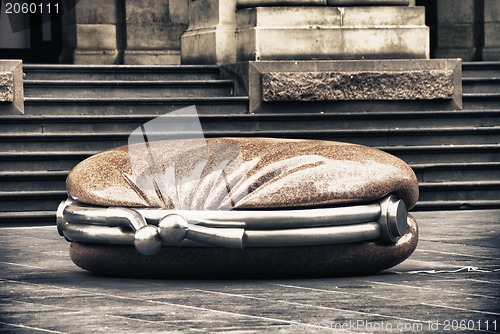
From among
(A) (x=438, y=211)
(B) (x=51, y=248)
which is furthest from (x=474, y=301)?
(A) (x=438, y=211)

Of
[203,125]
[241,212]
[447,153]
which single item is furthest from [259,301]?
[447,153]

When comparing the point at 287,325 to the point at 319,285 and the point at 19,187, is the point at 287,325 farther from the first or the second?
the point at 19,187

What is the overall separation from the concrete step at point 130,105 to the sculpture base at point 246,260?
207 inches

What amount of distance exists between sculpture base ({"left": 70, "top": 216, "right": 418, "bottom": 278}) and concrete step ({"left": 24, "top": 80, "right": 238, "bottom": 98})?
5.60 m

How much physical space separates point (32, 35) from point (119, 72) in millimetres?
5283

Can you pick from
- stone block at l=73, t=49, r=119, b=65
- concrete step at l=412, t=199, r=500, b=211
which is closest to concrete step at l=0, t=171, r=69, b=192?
concrete step at l=412, t=199, r=500, b=211

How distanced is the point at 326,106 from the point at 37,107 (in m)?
3.02

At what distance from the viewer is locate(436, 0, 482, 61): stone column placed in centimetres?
1739

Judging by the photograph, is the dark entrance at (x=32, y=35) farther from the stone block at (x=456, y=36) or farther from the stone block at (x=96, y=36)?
the stone block at (x=456, y=36)

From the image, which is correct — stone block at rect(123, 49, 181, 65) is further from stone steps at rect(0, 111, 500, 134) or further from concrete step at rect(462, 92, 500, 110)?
concrete step at rect(462, 92, 500, 110)

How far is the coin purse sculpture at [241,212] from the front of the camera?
7242mm

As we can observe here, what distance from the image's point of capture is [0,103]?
1253cm

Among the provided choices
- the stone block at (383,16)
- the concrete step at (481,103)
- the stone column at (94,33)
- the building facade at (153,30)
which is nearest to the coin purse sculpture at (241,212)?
the stone block at (383,16)

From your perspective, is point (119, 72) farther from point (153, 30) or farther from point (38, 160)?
point (153, 30)
